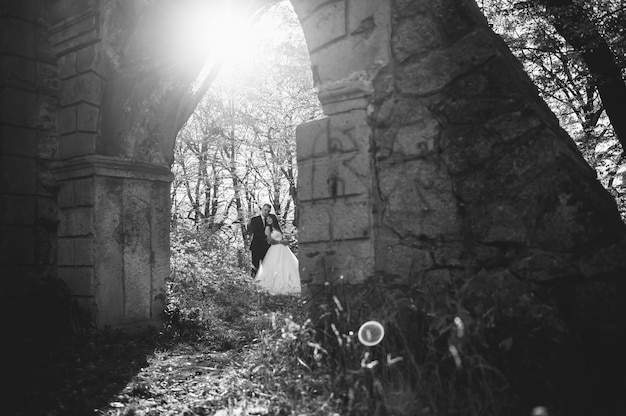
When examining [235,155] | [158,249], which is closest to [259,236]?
[158,249]

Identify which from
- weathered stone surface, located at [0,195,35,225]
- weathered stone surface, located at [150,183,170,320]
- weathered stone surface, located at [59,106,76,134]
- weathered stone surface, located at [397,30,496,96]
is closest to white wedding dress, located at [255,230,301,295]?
weathered stone surface, located at [150,183,170,320]

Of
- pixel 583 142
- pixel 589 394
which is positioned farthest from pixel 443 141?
pixel 583 142

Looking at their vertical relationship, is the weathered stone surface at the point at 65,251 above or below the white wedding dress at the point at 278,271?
above

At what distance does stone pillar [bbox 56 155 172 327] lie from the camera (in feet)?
14.5

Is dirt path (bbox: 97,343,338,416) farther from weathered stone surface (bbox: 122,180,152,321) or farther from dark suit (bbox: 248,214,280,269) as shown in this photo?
dark suit (bbox: 248,214,280,269)

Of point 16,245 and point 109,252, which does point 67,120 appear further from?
point 109,252

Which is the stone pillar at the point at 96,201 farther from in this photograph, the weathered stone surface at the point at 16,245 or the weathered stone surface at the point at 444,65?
the weathered stone surface at the point at 444,65

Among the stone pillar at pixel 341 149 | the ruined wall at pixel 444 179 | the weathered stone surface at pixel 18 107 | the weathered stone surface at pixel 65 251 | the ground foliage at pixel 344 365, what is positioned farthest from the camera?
the weathered stone surface at pixel 18 107

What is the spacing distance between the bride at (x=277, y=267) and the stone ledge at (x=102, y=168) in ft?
14.1

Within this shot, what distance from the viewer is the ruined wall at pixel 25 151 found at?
4.63m

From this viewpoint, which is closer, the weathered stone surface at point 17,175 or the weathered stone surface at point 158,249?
the weathered stone surface at point 17,175

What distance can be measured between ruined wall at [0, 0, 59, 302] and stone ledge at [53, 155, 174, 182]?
319 mm

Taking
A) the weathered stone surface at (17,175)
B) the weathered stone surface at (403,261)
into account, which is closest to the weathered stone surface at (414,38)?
the weathered stone surface at (403,261)

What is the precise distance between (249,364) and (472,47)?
242 centimetres
